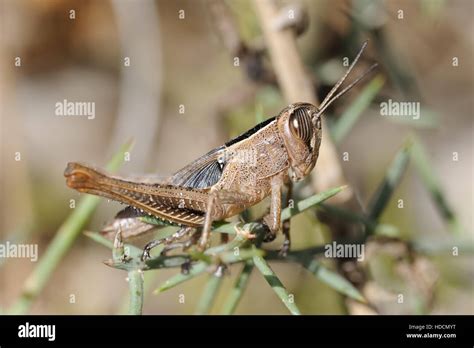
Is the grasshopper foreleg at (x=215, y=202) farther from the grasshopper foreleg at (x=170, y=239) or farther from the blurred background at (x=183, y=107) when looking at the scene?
the blurred background at (x=183, y=107)

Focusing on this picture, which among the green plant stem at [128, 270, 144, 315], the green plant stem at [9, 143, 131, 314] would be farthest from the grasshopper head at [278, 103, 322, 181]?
the green plant stem at [128, 270, 144, 315]

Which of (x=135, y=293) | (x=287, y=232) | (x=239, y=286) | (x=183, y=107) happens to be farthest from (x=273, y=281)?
(x=183, y=107)

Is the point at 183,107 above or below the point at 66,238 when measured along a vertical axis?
above

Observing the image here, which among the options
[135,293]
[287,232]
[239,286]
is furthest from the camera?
[287,232]

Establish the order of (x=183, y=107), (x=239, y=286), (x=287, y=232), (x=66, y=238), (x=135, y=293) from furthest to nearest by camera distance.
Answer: (x=183, y=107)
(x=287, y=232)
(x=66, y=238)
(x=239, y=286)
(x=135, y=293)

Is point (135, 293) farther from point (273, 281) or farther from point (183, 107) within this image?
point (183, 107)

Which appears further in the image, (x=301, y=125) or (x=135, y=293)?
(x=301, y=125)

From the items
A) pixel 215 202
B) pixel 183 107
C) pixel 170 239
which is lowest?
pixel 170 239
